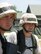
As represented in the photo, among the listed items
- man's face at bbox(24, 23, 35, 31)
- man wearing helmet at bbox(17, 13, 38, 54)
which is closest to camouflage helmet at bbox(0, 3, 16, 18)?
man wearing helmet at bbox(17, 13, 38, 54)

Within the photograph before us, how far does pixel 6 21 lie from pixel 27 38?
33.2 inches

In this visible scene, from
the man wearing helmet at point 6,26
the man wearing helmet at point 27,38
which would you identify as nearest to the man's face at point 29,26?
the man wearing helmet at point 27,38

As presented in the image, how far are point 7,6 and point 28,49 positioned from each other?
2.85 feet

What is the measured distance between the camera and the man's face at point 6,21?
2275 millimetres

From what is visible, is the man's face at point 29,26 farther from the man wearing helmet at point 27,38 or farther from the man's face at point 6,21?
the man's face at point 6,21

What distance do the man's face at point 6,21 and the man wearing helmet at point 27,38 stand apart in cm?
64

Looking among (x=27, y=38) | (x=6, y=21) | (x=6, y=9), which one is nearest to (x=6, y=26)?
(x=6, y=21)

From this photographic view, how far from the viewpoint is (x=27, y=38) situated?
3.11m

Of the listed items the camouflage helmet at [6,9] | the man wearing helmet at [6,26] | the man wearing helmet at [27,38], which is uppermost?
the camouflage helmet at [6,9]

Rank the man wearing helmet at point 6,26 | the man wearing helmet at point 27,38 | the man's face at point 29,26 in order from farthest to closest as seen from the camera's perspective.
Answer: the man's face at point 29,26, the man wearing helmet at point 27,38, the man wearing helmet at point 6,26

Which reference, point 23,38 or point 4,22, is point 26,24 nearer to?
point 23,38

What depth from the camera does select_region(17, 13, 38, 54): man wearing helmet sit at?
9.84 ft

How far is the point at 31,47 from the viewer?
3010 mm

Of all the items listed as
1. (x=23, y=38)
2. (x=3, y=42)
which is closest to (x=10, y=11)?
(x=3, y=42)
